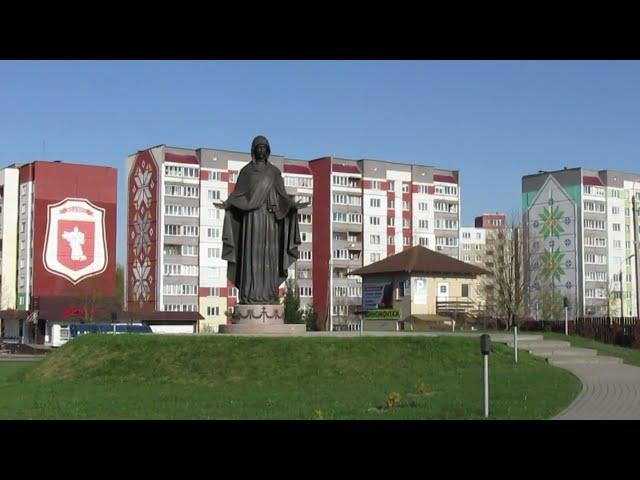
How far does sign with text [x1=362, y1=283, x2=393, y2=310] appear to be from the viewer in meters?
54.9

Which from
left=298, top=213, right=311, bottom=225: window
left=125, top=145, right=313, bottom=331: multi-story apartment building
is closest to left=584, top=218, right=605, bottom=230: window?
left=298, top=213, right=311, bottom=225: window

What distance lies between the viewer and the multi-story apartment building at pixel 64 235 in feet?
268

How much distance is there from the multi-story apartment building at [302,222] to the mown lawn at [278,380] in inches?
2328

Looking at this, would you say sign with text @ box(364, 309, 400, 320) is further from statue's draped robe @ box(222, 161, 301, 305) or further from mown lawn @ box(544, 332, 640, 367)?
statue's draped robe @ box(222, 161, 301, 305)

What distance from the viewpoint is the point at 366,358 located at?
2055cm

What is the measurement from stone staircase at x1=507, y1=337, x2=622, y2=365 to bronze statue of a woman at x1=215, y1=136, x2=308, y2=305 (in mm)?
7060

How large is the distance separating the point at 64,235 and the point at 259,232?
62.1 meters

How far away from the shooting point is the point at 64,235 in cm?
8269

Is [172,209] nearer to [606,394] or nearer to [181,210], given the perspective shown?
[181,210]

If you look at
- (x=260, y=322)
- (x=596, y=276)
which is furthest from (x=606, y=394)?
(x=596, y=276)

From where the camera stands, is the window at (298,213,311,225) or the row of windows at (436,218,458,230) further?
the row of windows at (436,218,458,230)

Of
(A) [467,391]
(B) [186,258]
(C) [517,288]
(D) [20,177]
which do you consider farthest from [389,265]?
(D) [20,177]

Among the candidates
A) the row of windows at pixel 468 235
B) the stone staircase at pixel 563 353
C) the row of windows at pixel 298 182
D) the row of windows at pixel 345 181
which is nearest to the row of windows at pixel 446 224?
the row of windows at pixel 345 181
